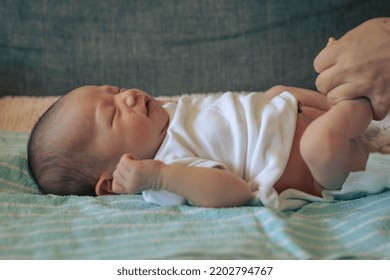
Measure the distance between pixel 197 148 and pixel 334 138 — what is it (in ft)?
1.07

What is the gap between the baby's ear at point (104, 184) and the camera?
4.41ft

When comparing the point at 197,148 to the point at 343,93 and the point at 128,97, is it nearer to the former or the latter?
the point at 128,97

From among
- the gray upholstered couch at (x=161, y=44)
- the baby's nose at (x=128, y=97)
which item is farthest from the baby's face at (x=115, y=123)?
the gray upholstered couch at (x=161, y=44)

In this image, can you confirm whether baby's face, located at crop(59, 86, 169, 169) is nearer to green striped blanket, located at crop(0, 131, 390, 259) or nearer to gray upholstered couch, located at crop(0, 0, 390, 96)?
green striped blanket, located at crop(0, 131, 390, 259)

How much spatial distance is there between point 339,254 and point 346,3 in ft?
3.84

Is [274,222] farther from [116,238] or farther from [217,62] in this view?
[217,62]

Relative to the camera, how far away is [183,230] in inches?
43.5

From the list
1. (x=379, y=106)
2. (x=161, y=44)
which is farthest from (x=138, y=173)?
(x=161, y=44)

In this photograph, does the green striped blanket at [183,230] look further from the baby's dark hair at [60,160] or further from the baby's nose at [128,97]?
the baby's nose at [128,97]

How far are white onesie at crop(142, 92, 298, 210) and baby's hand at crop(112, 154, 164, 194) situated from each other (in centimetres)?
8

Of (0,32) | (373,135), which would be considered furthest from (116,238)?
(0,32)

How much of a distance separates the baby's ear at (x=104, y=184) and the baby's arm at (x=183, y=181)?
0.13 meters

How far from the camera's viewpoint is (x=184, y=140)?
1.32 metres

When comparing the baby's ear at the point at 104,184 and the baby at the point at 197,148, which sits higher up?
the baby at the point at 197,148
